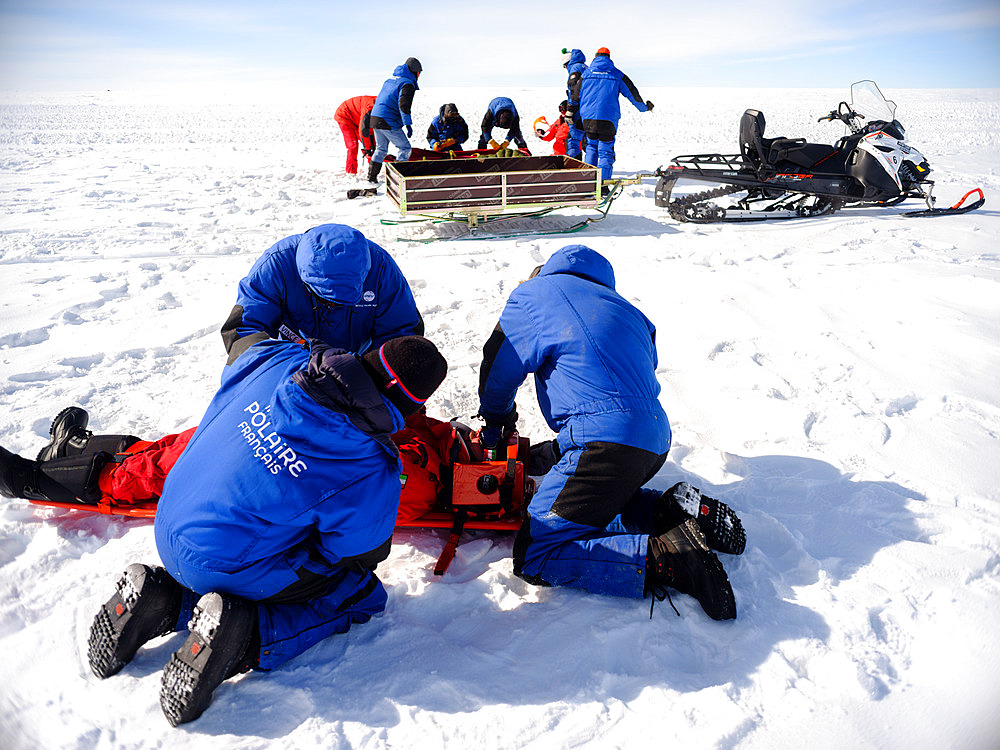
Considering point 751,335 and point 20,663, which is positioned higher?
point 751,335

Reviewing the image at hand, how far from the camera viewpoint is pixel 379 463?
1.96 metres

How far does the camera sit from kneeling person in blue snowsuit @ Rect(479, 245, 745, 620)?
2.31m

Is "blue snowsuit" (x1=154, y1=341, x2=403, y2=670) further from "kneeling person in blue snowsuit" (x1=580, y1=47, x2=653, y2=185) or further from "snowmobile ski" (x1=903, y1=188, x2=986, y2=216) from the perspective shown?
"snowmobile ski" (x1=903, y1=188, x2=986, y2=216)

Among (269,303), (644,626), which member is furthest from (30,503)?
(644,626)

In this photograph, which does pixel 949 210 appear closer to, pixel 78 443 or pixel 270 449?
pixel 270 449

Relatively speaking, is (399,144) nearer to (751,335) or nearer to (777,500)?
(751,335)

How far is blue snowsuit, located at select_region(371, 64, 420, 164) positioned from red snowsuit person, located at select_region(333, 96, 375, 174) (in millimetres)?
662

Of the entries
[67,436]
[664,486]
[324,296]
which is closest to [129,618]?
[67,436]

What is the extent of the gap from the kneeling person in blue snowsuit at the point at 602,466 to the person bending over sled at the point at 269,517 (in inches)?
26.0

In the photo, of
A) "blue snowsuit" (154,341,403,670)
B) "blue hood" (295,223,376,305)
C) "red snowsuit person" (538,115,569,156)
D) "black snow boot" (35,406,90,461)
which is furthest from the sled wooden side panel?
"blue snowsuit" (154,341,403,670)

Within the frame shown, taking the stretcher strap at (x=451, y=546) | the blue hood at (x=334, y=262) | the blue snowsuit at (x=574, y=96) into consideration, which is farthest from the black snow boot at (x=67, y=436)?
the blue snowsuit at (x=574, y=96)

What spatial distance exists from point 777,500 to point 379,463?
72.9 inches

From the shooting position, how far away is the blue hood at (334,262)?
2.71 metres

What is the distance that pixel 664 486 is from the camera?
2971 mm
